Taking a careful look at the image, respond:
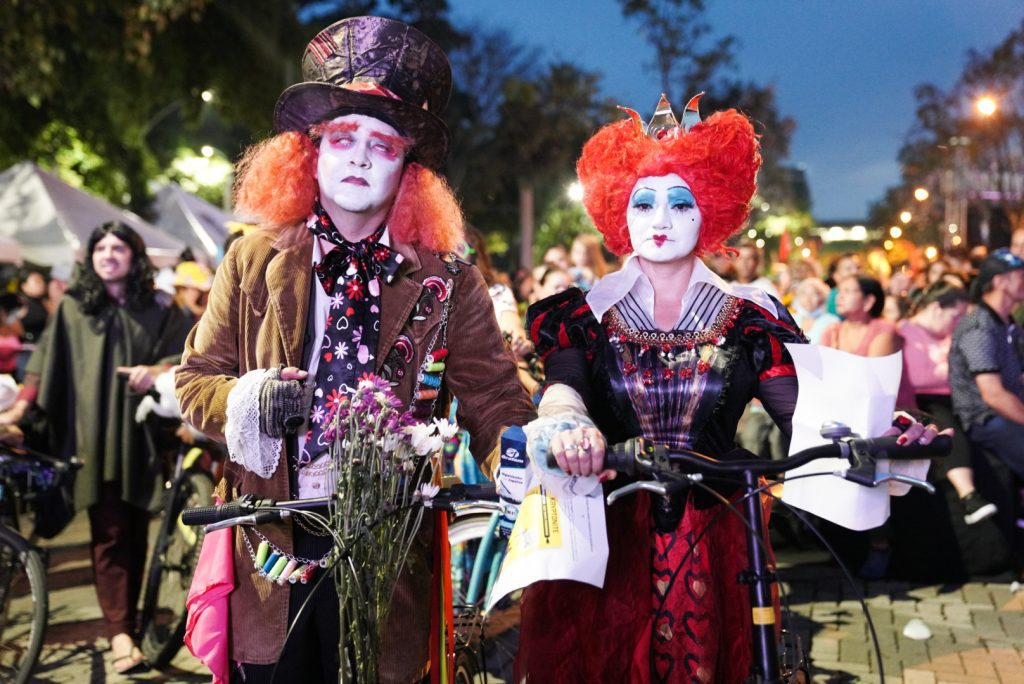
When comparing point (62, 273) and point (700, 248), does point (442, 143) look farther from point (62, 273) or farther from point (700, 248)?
point (62, 273)

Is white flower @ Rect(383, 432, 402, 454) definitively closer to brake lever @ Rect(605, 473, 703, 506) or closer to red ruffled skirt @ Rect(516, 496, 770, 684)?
brake lever @ Rect(605, 473, 703, 506)

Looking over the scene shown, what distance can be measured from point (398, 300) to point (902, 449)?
4.34 ft

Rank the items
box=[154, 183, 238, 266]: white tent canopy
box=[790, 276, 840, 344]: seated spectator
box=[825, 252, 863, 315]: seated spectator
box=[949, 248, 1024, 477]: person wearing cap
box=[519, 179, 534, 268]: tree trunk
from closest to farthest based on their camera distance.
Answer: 1. box=[949, 248, 1024, 477]: person wearing cap
2. box=[825, 252, 863, 315]: seated spectator
3. box=[790, 276, 840, 344]: seated spectator
4. box=[154, 183, 238, 266]: white tent canopy
5. box=[519, 179, 534, 268]: tree trunk

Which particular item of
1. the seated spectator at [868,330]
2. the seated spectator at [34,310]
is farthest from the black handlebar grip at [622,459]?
the seated spectator at [34,310]

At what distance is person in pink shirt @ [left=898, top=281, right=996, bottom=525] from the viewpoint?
688 centimetres

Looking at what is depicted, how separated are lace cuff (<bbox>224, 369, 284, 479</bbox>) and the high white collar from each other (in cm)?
96

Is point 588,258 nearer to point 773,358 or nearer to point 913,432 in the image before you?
point 773,358

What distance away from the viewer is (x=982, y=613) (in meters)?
6.18

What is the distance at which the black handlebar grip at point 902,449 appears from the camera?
2.35 m

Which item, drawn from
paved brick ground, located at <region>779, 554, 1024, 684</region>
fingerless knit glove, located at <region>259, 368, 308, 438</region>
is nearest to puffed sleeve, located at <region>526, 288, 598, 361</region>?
fingerless knit glove, located at <region>259, 368, 308, 438</region>

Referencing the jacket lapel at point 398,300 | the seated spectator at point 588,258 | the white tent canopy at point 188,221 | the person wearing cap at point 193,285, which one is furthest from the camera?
the white tent canopy at point 188,221

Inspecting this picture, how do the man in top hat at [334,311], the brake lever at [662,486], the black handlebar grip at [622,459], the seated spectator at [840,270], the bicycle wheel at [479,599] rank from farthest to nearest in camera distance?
the seated spectator at [840,270] < the bicycle wheel at [479,599] < the man in top hat at [334,311] < the black handlebar grip at [622,459] < the brake lever at [662,486]

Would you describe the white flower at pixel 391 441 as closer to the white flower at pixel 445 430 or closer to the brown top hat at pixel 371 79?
the white flower at pixel 445 430

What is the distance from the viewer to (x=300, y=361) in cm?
286
